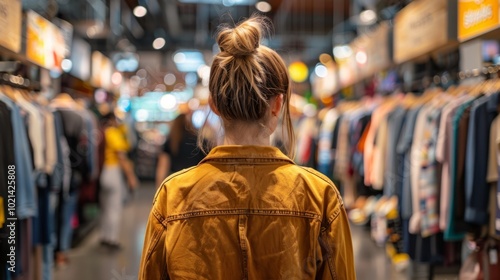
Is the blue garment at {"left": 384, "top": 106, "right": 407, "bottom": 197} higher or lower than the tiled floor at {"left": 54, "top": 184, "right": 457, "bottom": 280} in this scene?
higher

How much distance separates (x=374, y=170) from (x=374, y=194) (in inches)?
47.8

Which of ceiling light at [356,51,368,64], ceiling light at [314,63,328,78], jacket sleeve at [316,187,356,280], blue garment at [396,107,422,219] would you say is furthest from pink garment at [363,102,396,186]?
ceiling light at [314,63,328,78]

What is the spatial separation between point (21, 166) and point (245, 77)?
2.14 meters

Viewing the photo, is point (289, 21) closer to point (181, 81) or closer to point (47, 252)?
point (181, 81)

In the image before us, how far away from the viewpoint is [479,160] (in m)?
3.52

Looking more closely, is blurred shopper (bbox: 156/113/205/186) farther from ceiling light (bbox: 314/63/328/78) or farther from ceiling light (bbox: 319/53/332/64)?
ceiling light (bbox: 319/53/332/64)

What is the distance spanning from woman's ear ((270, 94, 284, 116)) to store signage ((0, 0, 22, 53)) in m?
2.09

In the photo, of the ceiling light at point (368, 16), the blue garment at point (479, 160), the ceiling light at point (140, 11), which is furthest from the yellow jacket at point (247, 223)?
the ceiling light at point (368, 16)

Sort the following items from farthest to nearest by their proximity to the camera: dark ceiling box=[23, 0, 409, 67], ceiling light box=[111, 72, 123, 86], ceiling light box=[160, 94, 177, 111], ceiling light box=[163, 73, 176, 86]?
ceiling light box=[163, 73, 176, 86] < ceiling light box=[160, 94, 177, 111] < ceiling light box=[111, 72, 123, 86] < dark ceiling box=[23, 0, 409, 67]

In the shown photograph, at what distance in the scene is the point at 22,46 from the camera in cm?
393

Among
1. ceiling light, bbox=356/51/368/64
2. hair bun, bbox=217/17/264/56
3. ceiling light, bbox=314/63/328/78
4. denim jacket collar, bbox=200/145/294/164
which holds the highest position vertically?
ceiling light, bbox=314/63/328/78

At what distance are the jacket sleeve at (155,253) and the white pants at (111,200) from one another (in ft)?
16.1

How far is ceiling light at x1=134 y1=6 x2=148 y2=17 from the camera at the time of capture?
14.5 feet

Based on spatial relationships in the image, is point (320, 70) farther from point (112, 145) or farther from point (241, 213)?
point (241, 213)
